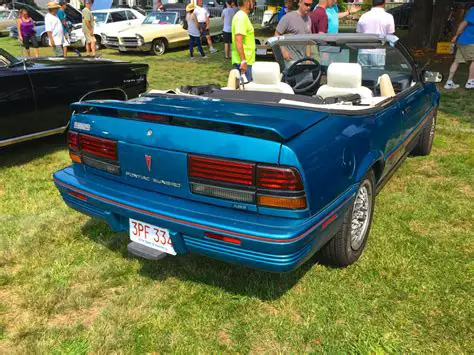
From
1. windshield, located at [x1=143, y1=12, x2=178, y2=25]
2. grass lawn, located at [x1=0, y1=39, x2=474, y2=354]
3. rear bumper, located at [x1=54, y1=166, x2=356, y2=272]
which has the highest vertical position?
windshield, located at [x1=143, y1=12, x2=178, y2=25]

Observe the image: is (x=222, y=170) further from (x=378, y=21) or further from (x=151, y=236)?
(x=378, y=21)

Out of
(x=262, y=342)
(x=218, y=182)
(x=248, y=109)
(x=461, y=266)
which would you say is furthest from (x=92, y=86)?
(x=461, y=266)

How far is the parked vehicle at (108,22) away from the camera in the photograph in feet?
50.3

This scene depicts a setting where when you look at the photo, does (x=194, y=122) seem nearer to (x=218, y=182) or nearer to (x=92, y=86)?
(x=218, y=182)

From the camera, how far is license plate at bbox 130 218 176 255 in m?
2.37

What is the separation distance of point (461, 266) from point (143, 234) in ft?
6.84

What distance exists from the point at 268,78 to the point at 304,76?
0.85 metres

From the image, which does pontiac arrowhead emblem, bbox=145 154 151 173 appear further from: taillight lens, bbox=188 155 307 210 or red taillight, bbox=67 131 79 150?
red taillight, bbox=67 131 79 150

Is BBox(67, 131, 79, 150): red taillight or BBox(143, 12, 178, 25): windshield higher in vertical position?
BBox(143, 12, 178, 25): windshield

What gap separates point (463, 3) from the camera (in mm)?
15141

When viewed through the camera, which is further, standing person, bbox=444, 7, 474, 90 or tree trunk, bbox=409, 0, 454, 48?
tree trunk, bbox=409, 0, 454, 48

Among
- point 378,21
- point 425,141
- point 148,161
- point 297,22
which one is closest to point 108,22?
point 297,22

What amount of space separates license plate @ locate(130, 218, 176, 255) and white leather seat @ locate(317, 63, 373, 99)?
1.80 m

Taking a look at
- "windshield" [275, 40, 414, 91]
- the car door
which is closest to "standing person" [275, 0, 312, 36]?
"windshield" [275, 40, 414, 91]
